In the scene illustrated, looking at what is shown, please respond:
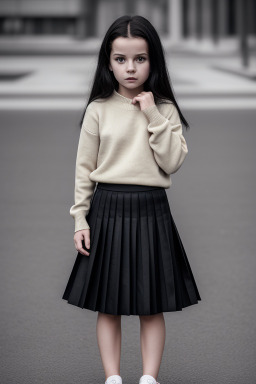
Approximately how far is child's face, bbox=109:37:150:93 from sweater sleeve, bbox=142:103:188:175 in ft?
0.44

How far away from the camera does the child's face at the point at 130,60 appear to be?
3.35 m

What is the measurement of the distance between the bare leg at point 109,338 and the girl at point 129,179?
114mm

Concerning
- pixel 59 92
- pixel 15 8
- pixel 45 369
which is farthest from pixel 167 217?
pixel 15 8

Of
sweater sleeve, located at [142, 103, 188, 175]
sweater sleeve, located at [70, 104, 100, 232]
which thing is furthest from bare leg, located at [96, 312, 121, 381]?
sweater sleeve, located at [142, 103, 188, 175]

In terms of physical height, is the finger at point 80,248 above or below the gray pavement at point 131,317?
above

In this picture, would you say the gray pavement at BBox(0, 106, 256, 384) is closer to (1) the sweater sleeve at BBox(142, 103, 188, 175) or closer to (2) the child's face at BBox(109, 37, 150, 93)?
(1) the sweater sleeve at BBox(142, 103, 188, 175)

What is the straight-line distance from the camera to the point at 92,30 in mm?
90438

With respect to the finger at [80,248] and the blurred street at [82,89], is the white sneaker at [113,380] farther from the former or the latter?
the blurred street at [82,89]

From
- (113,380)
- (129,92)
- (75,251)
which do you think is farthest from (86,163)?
(75,251)

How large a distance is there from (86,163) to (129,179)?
0.21 m

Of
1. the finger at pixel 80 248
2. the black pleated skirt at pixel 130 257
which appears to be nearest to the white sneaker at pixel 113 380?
the black pleated skirt at pixel 130 257

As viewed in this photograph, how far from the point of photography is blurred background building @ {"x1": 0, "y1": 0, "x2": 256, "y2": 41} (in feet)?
222

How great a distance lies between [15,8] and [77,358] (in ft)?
266

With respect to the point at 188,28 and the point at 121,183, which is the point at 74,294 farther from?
the point at 188,28
